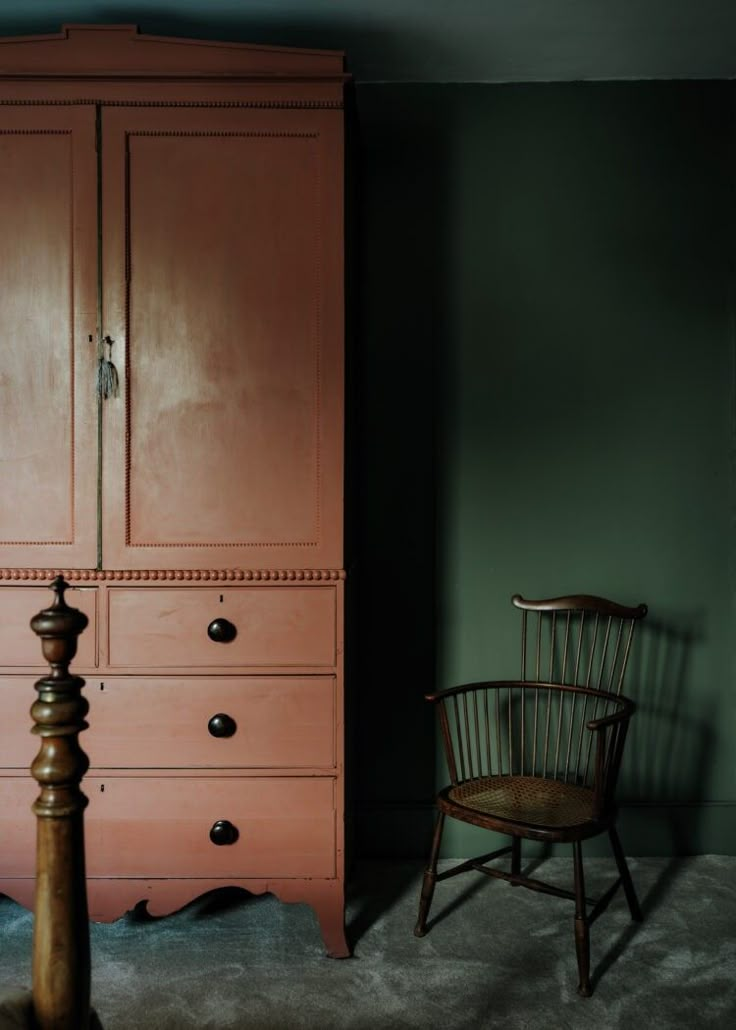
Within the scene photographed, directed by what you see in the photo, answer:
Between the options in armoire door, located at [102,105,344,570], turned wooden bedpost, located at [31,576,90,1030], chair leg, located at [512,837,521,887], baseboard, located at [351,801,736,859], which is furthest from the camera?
baseboard, located at [351,801,736,859]

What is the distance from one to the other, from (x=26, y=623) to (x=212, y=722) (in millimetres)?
555

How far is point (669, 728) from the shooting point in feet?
9.96

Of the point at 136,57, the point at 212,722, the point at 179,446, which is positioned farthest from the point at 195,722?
the point at 136,57

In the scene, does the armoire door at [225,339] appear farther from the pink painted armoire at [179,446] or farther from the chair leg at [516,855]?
the chair leg at [516,855]

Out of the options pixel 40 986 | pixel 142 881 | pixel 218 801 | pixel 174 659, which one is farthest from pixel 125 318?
pixel 40 986

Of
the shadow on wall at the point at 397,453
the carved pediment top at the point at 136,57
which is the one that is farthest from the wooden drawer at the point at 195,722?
the carved pediment top at the point at 136,57

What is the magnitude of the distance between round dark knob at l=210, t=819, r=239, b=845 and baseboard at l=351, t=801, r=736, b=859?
71 centimetres

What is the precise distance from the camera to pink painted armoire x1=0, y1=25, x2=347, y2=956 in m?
2.35

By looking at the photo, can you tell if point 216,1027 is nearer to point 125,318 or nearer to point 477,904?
point 477,904

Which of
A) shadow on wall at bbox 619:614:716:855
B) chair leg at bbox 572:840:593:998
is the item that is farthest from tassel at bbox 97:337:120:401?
shadow on wall at bbox 619:614:716:855

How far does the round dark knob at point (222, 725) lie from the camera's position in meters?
2.35

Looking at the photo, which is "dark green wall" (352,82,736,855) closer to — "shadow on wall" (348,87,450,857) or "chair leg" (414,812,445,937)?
"shadow on wall" (348,87,450,857)

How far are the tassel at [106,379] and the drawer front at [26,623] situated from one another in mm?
518

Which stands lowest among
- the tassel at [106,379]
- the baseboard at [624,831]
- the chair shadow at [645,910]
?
the chair shadow at [645,910]
